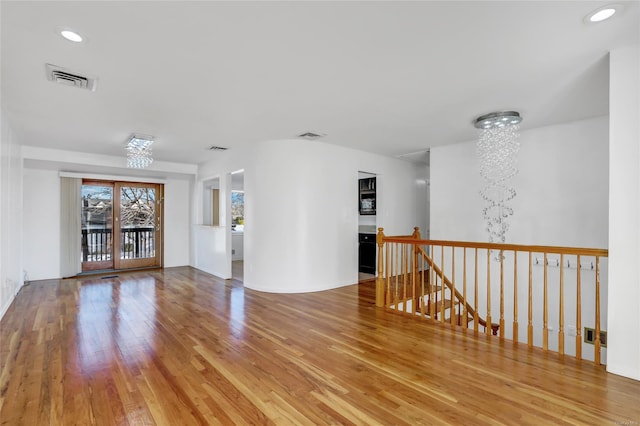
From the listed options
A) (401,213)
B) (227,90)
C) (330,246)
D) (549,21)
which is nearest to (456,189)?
(401,213)

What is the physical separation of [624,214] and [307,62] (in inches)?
105

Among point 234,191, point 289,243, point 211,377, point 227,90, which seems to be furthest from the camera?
point 234,191

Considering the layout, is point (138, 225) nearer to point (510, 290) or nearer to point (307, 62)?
point (307, 62)

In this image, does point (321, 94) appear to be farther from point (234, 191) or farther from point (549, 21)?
point (234, 191)

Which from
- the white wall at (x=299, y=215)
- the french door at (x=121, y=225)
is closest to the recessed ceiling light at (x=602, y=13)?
the white wall at (x=299, y=215)

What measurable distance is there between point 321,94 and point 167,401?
284 cm

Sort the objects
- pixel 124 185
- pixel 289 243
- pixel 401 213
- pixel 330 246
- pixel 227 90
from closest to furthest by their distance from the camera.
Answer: pixel 227 90 → pixel 289 243 → pixel 330 246 → pixel 401 213 → pixel 124 185

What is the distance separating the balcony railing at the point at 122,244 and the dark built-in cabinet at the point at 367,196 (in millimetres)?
4997

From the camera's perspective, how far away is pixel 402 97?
10.5ft

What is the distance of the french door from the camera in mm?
6793

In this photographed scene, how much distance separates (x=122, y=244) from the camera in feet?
23.3

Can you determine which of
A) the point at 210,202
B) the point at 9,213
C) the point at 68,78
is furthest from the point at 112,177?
the point at 68,78

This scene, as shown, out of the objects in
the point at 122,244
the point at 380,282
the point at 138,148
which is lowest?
the point at 380,282

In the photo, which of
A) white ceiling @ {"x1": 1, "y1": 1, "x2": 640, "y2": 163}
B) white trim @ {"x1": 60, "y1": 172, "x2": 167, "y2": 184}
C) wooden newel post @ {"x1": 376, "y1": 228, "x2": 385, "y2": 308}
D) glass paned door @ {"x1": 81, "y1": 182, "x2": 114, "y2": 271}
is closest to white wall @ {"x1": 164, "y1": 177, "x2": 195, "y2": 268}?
white trim @ {"x1": 60, "y1": 172, "x2": 167, "y2": 184}
